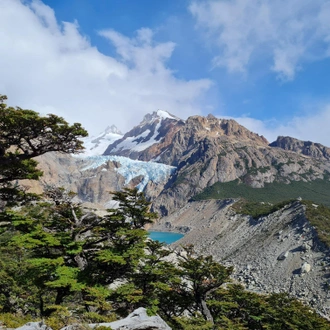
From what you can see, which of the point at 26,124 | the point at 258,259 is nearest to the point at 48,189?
the point at 26,124

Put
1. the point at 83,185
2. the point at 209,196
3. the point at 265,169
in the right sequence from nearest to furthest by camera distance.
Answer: the point at 209,196
the point at 265,169
the point at 83,185

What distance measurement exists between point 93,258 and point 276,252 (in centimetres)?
4287

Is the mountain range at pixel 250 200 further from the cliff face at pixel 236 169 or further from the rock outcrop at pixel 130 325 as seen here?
the rock outcrop at pixel 130 325

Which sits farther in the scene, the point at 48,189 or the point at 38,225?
the point at 48,189

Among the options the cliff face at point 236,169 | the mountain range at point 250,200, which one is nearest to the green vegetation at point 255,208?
the mountain range at point 250,200

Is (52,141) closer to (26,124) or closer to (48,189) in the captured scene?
(26,124)

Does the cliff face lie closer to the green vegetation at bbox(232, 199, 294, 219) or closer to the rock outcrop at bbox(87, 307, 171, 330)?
the green vegetation at bbox(232, 199, 294, 219)

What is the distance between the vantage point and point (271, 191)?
142 meters

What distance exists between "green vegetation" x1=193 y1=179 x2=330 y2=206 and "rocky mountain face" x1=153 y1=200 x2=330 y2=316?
51.6 metres

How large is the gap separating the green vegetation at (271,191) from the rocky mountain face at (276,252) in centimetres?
5164

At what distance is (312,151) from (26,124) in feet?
706

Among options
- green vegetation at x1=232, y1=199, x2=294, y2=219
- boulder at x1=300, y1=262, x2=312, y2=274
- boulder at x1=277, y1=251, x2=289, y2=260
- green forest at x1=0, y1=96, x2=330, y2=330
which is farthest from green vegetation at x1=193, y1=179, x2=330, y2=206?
green forest at x1=0, y1=96, x2=330, y2=330

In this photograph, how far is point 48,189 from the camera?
48.6 feet

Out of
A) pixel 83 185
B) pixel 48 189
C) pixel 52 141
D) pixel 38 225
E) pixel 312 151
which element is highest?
pixel 312 151
